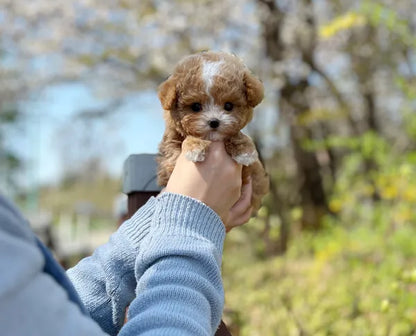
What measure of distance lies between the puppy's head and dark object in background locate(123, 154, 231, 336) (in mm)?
127

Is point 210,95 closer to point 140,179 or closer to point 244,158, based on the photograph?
point 244,158

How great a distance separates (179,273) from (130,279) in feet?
0.90

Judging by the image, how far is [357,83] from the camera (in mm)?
9430

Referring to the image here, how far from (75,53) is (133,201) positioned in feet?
24.0

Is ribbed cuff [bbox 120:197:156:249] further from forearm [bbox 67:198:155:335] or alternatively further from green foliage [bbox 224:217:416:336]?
green foliage [bbox 224:217:416:336]

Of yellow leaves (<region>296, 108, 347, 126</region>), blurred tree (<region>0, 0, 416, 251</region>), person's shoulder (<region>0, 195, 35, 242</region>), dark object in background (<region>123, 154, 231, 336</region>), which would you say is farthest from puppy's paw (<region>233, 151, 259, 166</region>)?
yellow leaves (<region>296, 108, 347, 126</region>)

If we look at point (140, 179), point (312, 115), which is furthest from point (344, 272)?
point (140, 179)

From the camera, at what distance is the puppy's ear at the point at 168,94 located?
1.08 m

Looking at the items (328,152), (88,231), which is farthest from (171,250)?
(88,231)

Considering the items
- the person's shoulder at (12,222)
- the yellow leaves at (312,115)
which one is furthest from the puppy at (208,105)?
the yellow leaves at (312,115)

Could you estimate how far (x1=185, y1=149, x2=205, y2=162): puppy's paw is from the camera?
951mm

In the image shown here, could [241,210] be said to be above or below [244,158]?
below

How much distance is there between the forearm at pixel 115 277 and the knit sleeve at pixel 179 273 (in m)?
0.11

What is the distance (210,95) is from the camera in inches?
41.3
